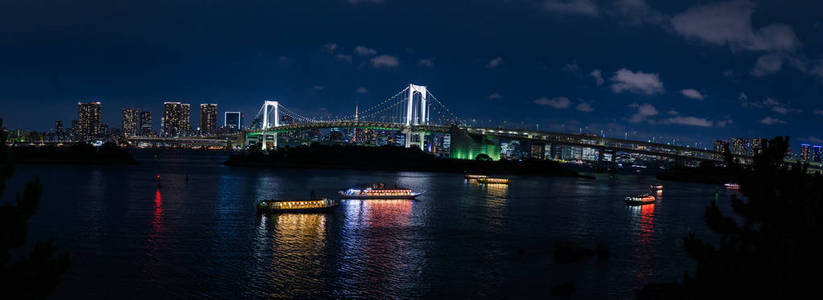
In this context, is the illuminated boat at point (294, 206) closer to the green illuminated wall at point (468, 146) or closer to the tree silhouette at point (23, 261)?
the tree silhouette at point (23, 261)

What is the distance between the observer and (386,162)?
6719 centimetres

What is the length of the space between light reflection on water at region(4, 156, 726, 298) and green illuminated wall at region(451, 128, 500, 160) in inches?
1490

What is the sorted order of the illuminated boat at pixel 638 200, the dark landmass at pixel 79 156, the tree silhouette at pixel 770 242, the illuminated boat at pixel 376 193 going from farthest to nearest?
the dark landmass at pixel 79 156, the illuminated boat at pixel 638 200, the illuminated boat at pixel 376 193, the tree silhouette at pixel 770 242

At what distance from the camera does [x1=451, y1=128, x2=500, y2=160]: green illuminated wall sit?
68188mm

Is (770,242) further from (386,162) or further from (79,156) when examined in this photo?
(79,156)

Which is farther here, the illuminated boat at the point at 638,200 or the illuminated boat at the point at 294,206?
the illuminated boat at the point at 638,200

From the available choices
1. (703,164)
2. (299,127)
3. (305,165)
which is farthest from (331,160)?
(703,164)

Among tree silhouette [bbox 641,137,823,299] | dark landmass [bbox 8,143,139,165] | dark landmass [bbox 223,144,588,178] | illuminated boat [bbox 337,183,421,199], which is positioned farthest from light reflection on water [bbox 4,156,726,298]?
dark landmass [bbox 8,143,139,165]

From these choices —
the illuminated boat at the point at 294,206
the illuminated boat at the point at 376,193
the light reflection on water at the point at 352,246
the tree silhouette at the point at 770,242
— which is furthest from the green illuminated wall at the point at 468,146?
the tree silhouette at the point at 770,242

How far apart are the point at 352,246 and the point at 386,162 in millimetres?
50414

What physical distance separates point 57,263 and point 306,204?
62.1 ft

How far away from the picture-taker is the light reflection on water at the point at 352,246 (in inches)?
491

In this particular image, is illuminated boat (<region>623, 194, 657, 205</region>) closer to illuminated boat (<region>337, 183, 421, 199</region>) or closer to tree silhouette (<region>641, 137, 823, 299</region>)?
illuminated boat (<region>337, 183, 421, 199</region>)

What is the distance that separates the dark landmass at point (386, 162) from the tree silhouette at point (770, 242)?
5664cm
